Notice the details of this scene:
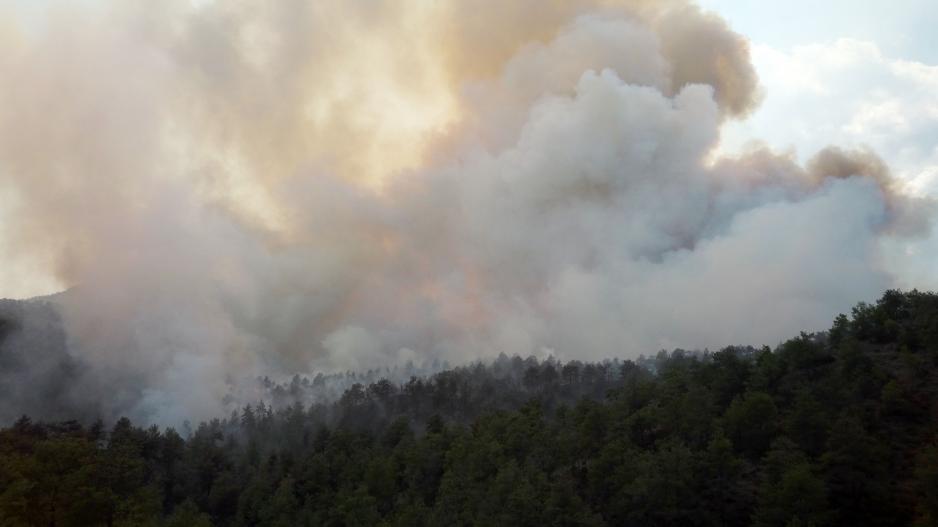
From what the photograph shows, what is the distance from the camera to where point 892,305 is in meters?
117

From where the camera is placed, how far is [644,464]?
74500 mm

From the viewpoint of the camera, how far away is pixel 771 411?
82125mm

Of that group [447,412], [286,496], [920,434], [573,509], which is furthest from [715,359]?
[447,412]

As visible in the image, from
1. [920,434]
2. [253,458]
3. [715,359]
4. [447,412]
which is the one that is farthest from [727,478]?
[447,412]

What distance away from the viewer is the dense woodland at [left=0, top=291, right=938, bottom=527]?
6594 centimetres

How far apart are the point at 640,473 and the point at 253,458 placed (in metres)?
98.2

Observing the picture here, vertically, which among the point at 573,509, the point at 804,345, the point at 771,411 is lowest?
the point at 573,509

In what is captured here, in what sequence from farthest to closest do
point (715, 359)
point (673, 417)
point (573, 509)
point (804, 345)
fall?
1. point (715, 359)
2. point (804, 345)
3. point (673, 417)
4. point (573, 509)

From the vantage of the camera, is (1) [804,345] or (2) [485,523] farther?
(1) [804,345]

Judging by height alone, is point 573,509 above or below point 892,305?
below

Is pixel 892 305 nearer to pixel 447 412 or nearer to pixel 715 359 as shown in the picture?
pixel 715 359

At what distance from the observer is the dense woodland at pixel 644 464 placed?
65.9 meters

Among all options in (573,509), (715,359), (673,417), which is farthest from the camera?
(715,359)

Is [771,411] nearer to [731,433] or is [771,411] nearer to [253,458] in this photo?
[731,433]
